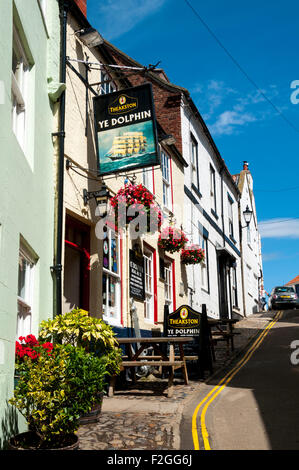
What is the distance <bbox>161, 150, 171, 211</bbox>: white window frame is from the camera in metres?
15.4

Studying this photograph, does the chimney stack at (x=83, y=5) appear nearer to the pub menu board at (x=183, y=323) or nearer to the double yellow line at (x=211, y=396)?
the pub menu board at (x=183, y=323)

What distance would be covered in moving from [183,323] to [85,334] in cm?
404

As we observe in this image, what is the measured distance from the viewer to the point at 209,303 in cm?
2009

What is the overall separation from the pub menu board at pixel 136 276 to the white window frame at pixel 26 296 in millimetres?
4462

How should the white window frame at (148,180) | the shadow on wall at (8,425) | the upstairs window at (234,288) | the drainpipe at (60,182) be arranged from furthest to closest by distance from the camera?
the upstairs window at (234,288), the white window frame at (148,180), the drainpipe at (60,182), the shadow on wall at (8,425)

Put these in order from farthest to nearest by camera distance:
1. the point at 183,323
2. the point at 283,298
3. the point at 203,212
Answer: the point at 283,298
the point at 203,212
the point at 183,323

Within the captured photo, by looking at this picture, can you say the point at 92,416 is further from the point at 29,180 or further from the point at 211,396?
the point at 29,180

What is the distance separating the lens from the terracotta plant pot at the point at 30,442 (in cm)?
503

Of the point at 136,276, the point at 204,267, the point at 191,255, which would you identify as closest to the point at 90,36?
the point at 136,276

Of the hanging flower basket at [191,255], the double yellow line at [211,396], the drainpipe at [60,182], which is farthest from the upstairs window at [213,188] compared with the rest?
the drainpipe at [60,182]

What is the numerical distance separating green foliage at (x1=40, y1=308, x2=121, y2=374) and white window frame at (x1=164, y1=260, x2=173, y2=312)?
7.01 meters

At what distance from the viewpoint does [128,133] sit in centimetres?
948

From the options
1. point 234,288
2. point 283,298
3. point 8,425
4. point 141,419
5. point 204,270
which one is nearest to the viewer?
point 8,425
